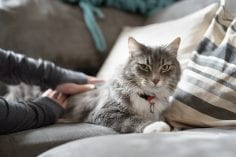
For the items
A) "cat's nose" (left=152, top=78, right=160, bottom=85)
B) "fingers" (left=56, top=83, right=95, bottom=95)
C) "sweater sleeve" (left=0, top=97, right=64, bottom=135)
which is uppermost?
"cat's nose" (left=152, top=78, right=160, bottom=85)

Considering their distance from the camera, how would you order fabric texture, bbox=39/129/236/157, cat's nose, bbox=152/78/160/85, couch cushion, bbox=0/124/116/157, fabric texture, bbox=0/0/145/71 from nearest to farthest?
fabric texture, bbox=39/129/236/157, couch cushion, bbox=0/124/116/157, cat's nose, bbox=152/78/160/85, fabric texture, bbox=0/0/145/71

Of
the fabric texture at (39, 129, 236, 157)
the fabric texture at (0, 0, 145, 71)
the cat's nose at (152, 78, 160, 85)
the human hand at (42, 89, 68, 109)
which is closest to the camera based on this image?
the fabric texture at (39, 129, 236, 157)

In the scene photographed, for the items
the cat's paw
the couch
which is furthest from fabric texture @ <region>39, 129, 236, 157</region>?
the cat's paw

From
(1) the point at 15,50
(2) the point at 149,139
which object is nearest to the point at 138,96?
(2) the point at 149,139

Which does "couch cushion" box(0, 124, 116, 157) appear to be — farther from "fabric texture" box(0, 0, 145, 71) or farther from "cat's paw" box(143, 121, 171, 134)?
"fabric texture" box(0, 0, 145, 71)

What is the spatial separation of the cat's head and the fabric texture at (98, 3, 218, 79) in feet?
0.38

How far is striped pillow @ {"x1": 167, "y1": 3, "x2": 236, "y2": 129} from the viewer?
1228 millimetres

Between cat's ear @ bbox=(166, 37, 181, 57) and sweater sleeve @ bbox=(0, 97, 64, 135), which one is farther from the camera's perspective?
cat's ear @ bbox=(166, 37, 181, 57)

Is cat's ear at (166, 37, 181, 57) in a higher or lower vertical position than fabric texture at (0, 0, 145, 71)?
lower

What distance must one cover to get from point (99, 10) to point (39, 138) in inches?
34.7

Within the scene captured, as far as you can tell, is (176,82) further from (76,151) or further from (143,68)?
(76,151)

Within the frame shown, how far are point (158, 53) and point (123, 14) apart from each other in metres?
0.67

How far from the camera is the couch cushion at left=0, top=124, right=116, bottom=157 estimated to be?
114 cm

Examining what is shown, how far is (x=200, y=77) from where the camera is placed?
1310 millimetres
